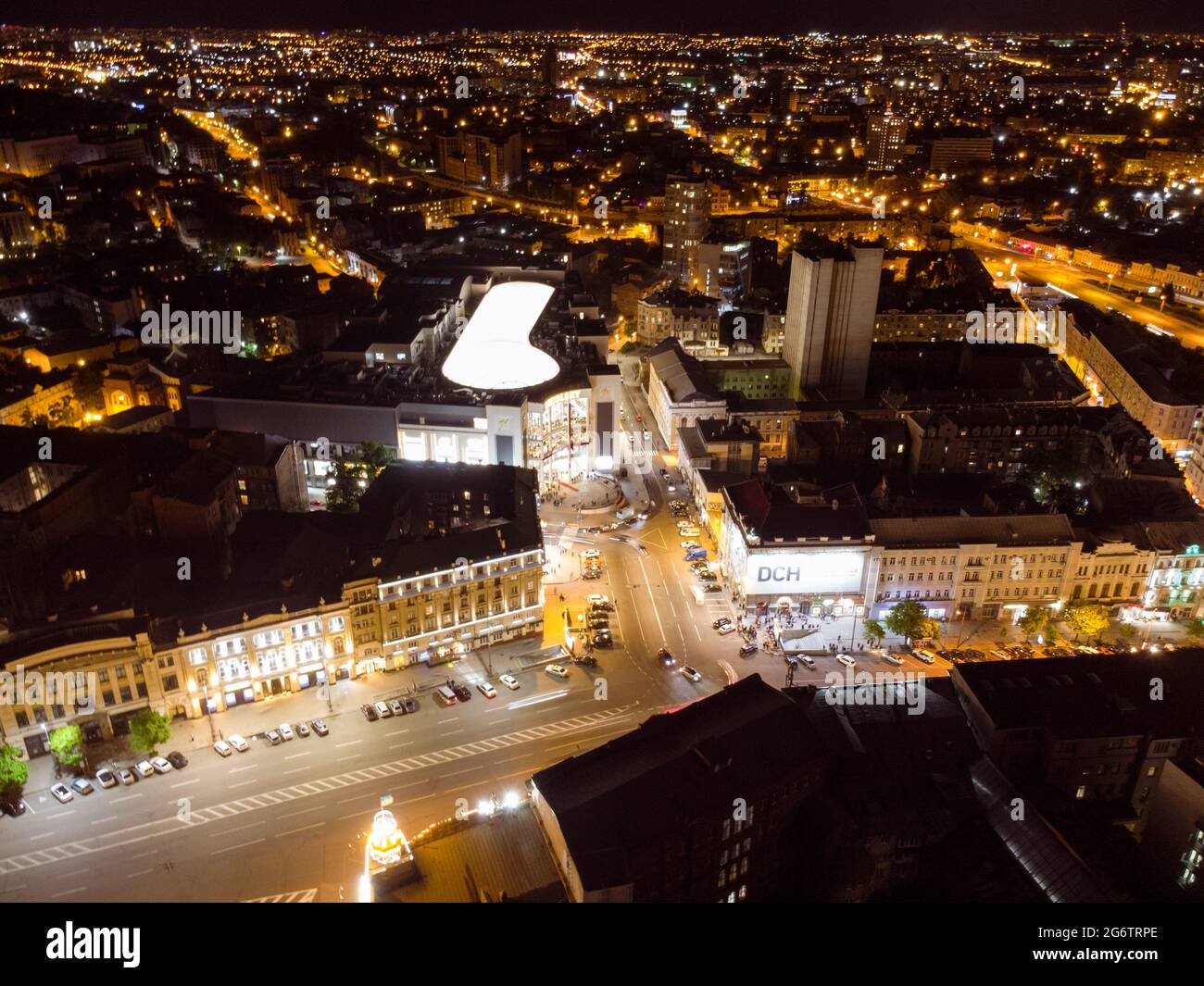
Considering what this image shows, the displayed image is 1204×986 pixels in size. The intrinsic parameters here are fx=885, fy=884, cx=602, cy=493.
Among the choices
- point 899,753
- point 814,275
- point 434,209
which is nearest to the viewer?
point 899,753

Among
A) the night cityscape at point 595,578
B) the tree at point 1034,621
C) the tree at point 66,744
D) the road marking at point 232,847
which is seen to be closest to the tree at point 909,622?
the night cityscape at point 595,578

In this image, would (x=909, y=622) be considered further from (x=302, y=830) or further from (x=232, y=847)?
(x=232, y=847)

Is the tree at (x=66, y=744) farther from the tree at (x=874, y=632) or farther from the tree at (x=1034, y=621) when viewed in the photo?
the tree at (x=1034, y=621)

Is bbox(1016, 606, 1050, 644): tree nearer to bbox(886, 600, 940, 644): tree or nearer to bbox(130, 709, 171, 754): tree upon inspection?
bbox(886, 600, 940, 644): tree

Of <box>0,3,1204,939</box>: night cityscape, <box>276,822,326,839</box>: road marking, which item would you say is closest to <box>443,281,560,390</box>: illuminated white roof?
<box>0,3,1204,939</box>: night cityscape

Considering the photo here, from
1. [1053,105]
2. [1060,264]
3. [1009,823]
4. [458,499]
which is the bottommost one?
[1009,823]


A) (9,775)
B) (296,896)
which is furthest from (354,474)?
(296,896)
